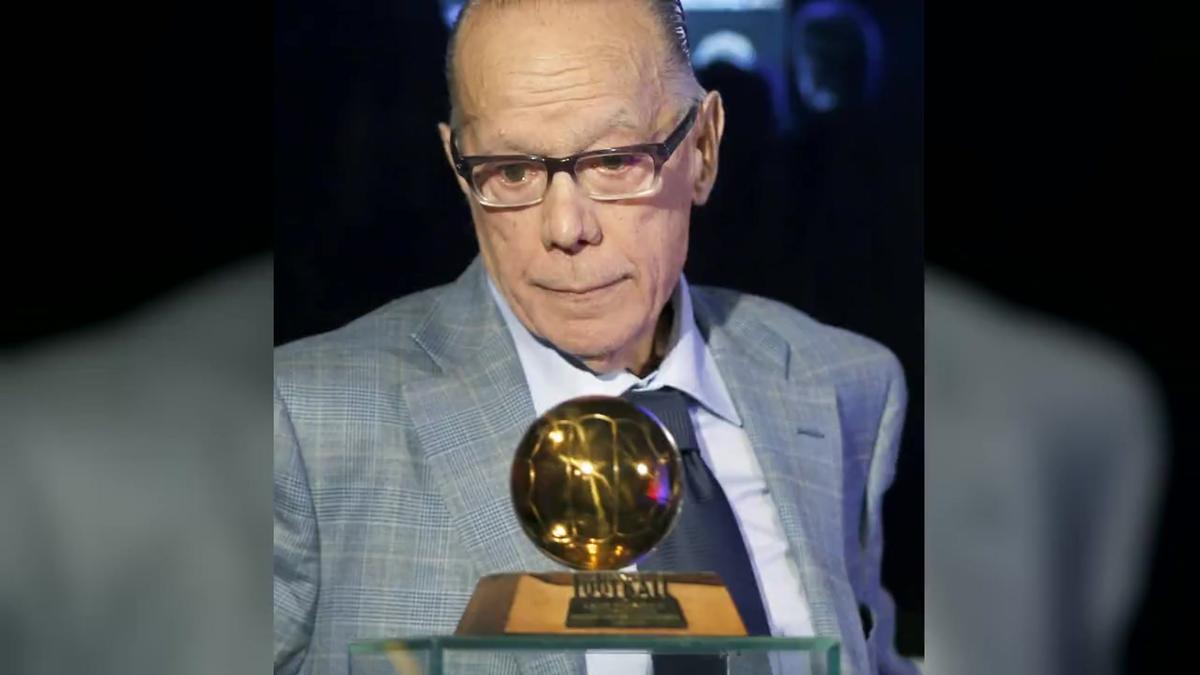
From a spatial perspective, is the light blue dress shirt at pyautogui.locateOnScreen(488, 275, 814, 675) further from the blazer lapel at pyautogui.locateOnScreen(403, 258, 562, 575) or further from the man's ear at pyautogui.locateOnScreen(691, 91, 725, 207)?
the man's ear at pyautogui.locateOnScreen(691, 91, 725, 207)

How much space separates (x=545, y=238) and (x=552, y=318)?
14cm

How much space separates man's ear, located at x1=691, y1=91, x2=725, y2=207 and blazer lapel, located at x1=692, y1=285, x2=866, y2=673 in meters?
0.19

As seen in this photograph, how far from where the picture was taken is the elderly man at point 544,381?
10.3 ft

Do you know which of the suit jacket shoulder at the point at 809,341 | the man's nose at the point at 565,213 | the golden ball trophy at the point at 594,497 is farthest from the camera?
the suit jacket shoulder at the point at 809,341
